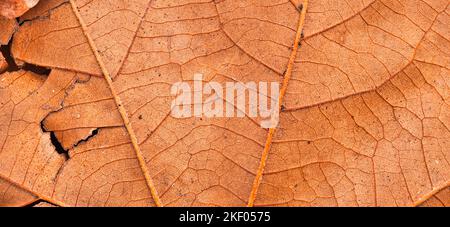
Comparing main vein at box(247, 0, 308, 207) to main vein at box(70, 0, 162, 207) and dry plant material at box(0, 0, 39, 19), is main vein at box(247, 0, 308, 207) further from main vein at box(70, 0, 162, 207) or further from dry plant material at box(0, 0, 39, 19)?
dry plant material at box(0, 0, 39, 19)

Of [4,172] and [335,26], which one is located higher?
[335,26]

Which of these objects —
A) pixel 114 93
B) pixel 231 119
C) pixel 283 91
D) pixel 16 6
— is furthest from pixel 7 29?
pixel 283 91

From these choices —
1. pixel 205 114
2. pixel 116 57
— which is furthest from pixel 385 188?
pixel 116 57

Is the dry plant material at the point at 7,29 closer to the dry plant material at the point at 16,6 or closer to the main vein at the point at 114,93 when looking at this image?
the dry plant material at the point at 16,6

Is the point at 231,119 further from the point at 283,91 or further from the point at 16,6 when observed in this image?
the point at 16,6

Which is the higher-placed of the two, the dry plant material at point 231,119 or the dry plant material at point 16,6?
the dry plant material at point 16,6

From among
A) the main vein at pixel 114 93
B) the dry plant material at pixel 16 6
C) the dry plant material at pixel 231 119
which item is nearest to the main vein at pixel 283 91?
the dry plant material at pixel 231 119

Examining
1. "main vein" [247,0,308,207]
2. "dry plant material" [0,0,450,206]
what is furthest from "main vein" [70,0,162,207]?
"main vein" [247,0,308,207]
